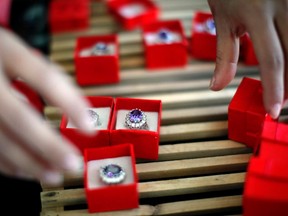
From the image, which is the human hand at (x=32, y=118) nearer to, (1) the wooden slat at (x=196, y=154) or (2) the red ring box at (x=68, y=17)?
(1) the wooden slat at (x=196, y=154)

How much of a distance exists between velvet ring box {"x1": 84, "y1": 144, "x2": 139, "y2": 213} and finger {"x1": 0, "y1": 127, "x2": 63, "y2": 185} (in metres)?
0.16

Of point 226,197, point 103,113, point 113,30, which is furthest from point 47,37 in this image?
point 226,197

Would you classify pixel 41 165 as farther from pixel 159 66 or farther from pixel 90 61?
pixel 159 66

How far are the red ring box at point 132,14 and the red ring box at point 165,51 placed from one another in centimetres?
12

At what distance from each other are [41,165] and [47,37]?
3.21 feet

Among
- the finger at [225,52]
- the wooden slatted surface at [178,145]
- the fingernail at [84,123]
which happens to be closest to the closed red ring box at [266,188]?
the wooden slatted surface at [178,145]

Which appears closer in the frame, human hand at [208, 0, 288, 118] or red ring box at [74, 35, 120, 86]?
human hand at [208, 0, 288, 118]

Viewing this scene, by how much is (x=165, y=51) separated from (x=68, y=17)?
38 cm

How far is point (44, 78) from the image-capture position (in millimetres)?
714

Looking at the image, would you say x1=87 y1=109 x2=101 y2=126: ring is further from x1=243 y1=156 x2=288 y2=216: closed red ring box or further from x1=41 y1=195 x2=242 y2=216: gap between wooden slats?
x1=243 y1=156 x2=288 y2=216: closed red ring box

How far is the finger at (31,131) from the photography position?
27.3 inches

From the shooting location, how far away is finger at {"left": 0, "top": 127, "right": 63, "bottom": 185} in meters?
0.72

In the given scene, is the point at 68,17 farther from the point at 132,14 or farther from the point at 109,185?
the point at 109,185

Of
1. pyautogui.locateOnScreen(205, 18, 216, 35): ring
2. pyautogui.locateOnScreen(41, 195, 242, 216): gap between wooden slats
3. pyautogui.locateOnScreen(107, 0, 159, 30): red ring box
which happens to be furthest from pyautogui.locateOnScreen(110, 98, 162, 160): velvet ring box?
pyautogui.locateOnScreen(107, 0, 159, 30): red ring box
